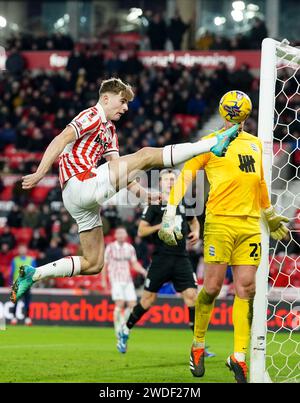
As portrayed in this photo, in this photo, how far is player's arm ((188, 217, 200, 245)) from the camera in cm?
953

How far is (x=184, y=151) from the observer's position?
7.27m

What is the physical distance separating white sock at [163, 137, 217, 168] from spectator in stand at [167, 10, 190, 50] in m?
18.8

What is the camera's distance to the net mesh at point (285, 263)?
8641 millimetres

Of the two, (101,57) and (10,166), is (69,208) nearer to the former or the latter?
(10,166)

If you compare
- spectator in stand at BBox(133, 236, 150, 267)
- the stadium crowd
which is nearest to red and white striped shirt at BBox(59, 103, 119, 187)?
spectator in stand at BBox(133, 236, 150, 267)

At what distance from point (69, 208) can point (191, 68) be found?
1674 cm

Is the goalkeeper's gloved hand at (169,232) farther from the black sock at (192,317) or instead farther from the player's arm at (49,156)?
the black sock at (192,317)

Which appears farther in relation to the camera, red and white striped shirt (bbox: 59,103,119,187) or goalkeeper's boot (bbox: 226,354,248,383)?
red and white striped shirt (bbox: 59,103,119,187)

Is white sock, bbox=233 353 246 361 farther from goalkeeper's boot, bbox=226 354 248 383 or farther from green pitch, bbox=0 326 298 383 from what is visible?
green pitch, bbox=0 326 298 383

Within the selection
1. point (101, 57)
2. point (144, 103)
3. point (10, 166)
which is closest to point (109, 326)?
point (10, 166)

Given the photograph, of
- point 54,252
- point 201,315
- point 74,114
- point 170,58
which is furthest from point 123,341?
point 170,58

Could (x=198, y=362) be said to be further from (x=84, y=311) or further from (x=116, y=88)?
(x=84, y=311)

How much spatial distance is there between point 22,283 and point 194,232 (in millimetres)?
2593

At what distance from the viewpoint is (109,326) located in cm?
1664
